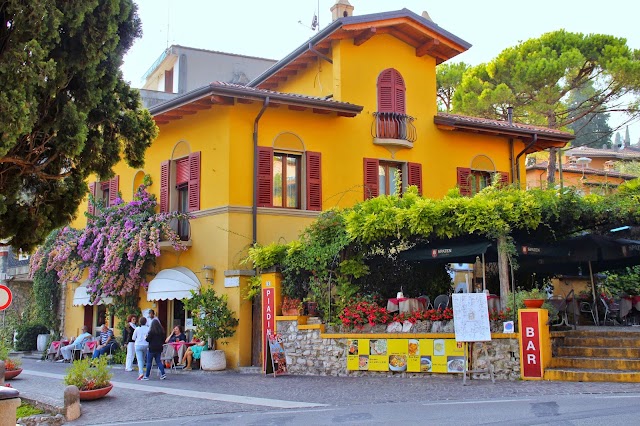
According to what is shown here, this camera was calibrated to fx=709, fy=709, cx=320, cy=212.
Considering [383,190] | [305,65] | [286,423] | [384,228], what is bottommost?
[286,423]

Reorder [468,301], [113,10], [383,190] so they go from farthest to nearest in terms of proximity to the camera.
A: [383,190] → [468,301] → [113,10]

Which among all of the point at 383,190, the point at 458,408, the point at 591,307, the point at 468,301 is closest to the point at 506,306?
the point at 468,301

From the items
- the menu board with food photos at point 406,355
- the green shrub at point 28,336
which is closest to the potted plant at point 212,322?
the menu board with food photos at point 406,355

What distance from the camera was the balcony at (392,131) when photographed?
2181 centimetres

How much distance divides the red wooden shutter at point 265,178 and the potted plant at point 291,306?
128 inches

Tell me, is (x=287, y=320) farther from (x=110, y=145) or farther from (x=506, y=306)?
(x=110, y=145)

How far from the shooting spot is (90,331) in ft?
81.1

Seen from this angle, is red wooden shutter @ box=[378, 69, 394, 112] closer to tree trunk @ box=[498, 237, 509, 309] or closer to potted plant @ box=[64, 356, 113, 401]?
tree trunk @ box=[498, 237, 509, 309]

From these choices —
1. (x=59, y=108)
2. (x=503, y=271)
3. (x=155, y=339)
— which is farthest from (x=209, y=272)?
(x=59, y=108)

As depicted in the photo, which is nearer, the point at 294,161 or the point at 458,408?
the point at 458,408

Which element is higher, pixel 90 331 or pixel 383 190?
pixel 383 190

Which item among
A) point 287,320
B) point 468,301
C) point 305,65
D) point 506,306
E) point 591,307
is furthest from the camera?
point 305,65

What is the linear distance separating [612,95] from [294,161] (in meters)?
15.9

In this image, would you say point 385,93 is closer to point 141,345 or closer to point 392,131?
point 392,131
